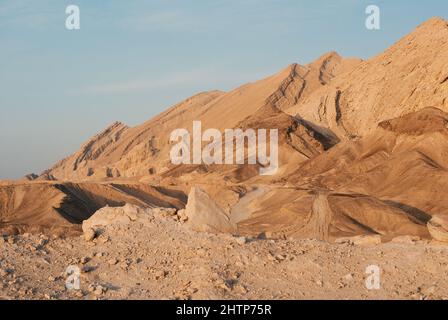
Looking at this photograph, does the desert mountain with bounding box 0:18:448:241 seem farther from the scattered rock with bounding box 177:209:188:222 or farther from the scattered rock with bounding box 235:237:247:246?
the scattered rock with bounding box 235:237:247:246

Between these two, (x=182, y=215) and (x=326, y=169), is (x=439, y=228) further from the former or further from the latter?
(x=326, y=169)

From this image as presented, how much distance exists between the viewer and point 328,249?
10.7 metres

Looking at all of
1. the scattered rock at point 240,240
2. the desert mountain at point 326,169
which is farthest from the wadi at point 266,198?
the desert mountain at point 326,169

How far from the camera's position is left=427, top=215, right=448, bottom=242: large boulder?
1207 cm

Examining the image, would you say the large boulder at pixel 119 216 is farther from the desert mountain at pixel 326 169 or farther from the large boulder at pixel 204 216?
the desert mountain at pixel 326 169

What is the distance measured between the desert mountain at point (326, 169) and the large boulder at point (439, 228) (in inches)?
171

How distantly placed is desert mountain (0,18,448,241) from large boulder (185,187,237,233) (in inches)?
3.7

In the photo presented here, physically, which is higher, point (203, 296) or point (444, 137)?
point (444, 137)

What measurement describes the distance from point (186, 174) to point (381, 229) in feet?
93.3

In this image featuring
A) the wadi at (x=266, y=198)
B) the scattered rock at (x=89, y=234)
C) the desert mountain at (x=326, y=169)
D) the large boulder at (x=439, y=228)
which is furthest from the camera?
the desert mountain at (x=326, y=169)

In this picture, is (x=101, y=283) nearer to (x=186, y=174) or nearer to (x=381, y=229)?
(x=381, y=229)

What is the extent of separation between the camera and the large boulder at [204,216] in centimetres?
1080

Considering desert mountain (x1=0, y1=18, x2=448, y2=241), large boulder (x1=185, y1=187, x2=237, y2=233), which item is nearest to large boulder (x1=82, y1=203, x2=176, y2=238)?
large boulder (x1=185, y1=187, x2=237, y2=233)
